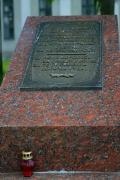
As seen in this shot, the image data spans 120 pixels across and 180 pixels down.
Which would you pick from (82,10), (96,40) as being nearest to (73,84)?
(96,40)

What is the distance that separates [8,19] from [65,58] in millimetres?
19209

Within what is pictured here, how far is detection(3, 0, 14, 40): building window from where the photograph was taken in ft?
79.4

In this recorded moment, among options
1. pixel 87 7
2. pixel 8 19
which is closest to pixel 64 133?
pixel 87 7

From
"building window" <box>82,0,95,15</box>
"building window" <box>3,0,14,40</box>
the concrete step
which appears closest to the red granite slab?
the concrete step

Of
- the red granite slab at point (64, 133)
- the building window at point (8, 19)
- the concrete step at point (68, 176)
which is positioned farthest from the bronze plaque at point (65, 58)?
the building window at point (8, 19)

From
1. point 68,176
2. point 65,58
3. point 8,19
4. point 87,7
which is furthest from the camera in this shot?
point 8,19

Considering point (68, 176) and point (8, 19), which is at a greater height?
point (68, 176)

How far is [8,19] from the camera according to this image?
2442 cm

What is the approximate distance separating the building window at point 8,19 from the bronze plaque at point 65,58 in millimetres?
18190

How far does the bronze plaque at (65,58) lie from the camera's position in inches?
206

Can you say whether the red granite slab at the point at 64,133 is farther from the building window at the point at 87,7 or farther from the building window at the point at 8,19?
the building window at the point at 8,19

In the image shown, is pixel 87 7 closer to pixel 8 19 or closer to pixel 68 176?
pixel 8 19

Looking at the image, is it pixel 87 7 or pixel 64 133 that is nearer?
pixel 64 133

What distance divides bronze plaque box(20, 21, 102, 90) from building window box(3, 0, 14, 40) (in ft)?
59.7
